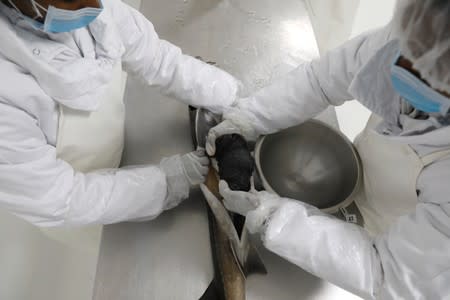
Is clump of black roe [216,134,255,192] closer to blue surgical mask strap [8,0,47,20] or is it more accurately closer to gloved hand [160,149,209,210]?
gloved hand [160,149,209,210]

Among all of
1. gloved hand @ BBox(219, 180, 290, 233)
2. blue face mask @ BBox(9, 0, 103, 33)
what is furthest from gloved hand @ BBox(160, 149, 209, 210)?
blue face mask @ BBox(9, 0, 103, 33)

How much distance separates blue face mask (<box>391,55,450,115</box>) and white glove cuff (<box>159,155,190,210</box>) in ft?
1.66

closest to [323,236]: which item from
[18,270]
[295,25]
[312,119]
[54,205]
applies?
[312,119]

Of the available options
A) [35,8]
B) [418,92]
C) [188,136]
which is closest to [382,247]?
[418,92]

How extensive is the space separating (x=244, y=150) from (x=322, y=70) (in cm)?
26

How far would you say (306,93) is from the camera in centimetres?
85

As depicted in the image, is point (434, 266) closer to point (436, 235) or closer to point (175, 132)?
point (436, 235)

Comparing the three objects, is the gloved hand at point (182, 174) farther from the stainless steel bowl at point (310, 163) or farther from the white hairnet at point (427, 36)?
the white hairnet at point (427, 36)

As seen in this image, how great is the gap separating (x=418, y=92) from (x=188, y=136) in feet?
2.10

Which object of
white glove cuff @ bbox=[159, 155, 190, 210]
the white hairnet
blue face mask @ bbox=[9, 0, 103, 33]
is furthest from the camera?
white glove cuff @ bbox=[159, 155, 190, 210]

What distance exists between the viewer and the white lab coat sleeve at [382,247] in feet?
1.82

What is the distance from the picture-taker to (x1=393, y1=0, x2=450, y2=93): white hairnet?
435 mm

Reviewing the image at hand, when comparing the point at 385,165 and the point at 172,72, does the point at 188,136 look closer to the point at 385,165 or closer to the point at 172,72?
the point at 172,72

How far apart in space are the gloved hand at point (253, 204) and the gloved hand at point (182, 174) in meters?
0.11
